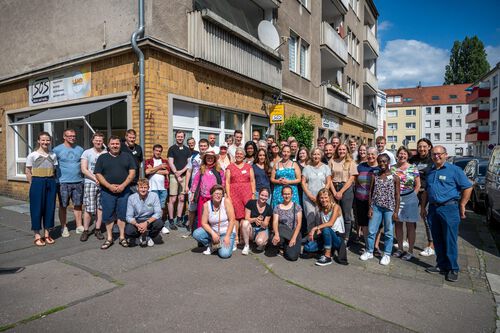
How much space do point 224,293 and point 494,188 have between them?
7.06 m

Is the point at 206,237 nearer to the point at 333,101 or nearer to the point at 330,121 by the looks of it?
the point at 333,101

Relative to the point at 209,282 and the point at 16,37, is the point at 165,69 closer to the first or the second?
the point at 209,282

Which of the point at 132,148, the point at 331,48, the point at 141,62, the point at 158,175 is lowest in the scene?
the point at 158,175

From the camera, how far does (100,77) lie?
26.8 feet

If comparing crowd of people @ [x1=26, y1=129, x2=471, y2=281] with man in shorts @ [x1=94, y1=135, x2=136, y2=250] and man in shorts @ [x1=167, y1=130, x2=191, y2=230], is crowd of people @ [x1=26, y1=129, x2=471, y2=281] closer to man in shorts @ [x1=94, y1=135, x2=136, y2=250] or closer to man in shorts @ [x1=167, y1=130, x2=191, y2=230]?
man in shorts @ [x1=94, y1=135, x2=136, y2=250]

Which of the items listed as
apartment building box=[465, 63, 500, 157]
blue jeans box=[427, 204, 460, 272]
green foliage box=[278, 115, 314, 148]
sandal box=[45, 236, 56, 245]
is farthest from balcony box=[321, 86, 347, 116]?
apartment building box=[465, 63, 500, 157]

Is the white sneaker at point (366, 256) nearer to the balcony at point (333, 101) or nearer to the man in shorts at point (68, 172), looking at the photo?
the man in shorts at point (68, 172)

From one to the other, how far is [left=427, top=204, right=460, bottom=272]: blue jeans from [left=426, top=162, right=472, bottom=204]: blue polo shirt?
14 cm

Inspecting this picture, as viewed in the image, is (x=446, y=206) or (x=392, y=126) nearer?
(x=446, y=206)

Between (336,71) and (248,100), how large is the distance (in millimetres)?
11406

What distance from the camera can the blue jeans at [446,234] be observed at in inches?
180

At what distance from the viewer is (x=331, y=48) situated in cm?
1670

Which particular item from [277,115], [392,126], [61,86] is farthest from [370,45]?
[392,126]

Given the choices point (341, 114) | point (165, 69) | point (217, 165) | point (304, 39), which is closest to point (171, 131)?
point (165, 69)
